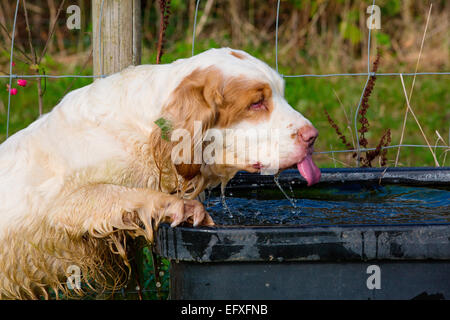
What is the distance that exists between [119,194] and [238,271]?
1.88ft

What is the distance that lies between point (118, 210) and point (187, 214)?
29cm

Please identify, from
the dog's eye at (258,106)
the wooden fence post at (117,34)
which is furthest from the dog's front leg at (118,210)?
the wooden fence post at (117,34)

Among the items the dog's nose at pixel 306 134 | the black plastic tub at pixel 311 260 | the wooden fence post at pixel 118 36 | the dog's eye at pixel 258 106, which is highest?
the wooden fence post at pixel 118 36

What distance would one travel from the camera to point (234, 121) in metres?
2.62

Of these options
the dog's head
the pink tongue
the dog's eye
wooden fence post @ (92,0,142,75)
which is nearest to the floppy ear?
the dog's head

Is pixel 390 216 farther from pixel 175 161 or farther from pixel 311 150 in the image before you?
pixel 175 161

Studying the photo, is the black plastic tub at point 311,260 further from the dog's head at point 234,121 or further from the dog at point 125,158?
the dog's head at point 234,121

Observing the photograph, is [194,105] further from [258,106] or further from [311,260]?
[311,260]

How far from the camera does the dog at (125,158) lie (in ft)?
8.32

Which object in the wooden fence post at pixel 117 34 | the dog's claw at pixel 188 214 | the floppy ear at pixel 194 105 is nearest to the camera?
the dog's claw at pixel 188 214

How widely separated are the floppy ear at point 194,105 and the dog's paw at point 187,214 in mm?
217

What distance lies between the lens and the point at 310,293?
2209 mm

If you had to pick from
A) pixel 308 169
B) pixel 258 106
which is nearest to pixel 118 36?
pixel 258 106
